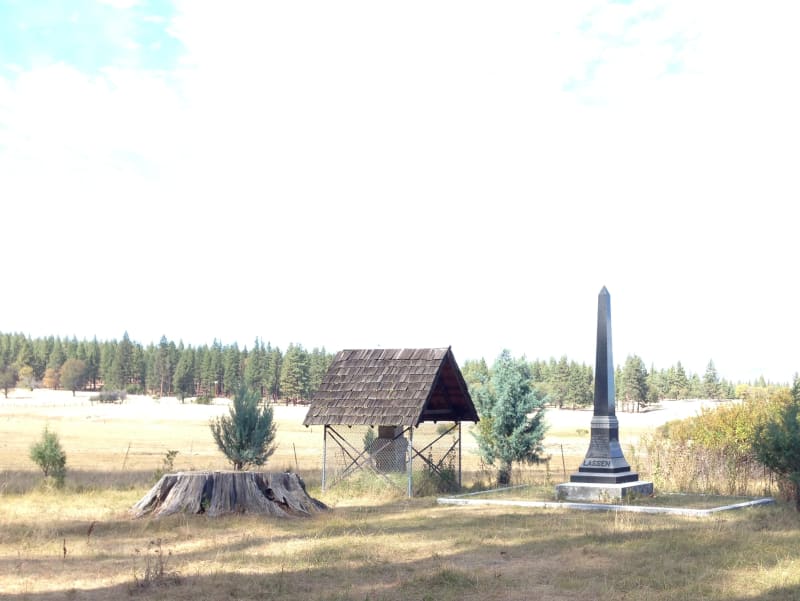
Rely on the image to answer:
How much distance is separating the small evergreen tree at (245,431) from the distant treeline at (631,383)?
109589mm

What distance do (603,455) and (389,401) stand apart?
6.32 m

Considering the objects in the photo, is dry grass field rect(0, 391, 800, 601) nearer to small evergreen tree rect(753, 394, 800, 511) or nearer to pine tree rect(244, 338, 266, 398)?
small evergreen tree rect(753, 394, 800, 511)

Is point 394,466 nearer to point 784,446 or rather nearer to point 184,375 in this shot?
point 784,446

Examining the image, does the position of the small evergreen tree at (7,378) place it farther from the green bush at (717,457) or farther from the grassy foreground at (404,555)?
the grassy foreground at (404,555)

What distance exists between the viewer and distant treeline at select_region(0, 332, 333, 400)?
153038 mm

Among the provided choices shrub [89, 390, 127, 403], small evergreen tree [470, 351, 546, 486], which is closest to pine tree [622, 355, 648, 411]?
shrub [89, 390, 127, 403]

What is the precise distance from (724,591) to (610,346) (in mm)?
12366

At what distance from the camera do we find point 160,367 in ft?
549

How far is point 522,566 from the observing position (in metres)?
13.9

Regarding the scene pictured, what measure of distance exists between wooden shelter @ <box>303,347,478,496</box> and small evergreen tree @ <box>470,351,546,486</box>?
44.6 inches

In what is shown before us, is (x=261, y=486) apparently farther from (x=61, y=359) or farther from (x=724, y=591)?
(x=61, y=359)

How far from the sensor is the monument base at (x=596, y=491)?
2239cm

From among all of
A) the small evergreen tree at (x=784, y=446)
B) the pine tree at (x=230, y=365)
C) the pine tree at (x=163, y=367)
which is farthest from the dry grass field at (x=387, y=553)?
the pine tree at (x=163, y=367)

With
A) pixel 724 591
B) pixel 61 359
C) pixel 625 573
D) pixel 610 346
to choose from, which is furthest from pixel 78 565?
pixel 61 359
